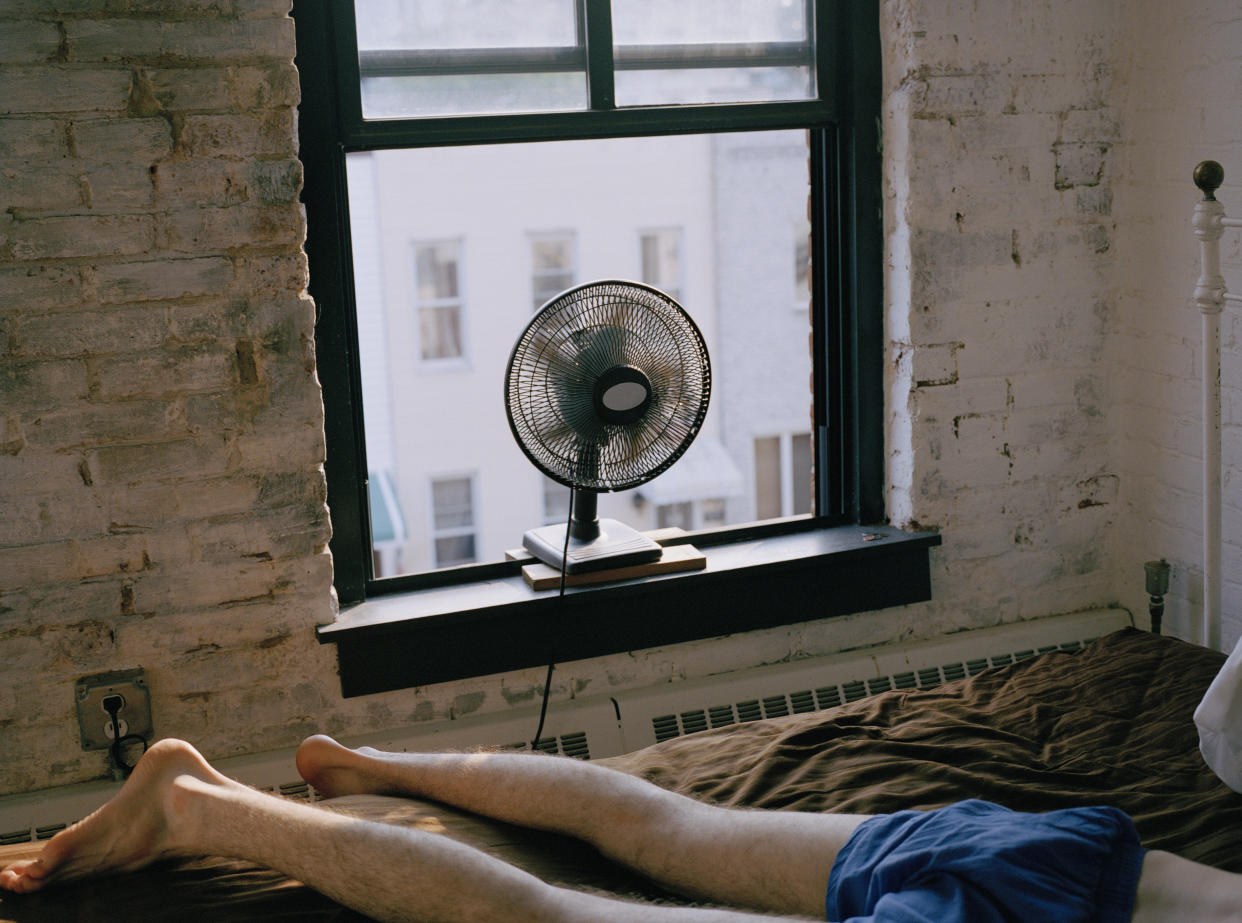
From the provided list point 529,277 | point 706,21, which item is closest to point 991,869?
point 706,21

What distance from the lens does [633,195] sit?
841 centimetres

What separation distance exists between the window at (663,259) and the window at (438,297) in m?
1.43

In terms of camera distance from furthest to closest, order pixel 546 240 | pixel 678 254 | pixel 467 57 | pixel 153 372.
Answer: pixel 678 254, pixel 546 240, pixel 467 57, pixel 153 372

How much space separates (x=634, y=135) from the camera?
2420 millimetres

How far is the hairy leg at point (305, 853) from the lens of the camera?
1.39 m

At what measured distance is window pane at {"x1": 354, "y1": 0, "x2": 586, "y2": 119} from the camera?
7.36ft

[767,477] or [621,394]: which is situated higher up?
[621,394]

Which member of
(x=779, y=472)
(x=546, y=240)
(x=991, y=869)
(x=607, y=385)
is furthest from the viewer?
(x=779, y=472)

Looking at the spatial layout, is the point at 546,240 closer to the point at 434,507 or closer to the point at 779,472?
the point at 434,507

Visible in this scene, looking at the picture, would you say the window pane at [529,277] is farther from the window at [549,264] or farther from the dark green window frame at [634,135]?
the dark green window frame at [634,135]

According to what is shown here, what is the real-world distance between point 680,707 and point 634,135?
1228mm

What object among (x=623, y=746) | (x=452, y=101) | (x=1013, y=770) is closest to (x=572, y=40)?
(x=452, y=101)

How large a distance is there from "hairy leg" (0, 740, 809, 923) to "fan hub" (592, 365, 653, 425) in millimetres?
920

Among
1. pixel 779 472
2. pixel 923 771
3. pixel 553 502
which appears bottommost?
pixel 553 502
